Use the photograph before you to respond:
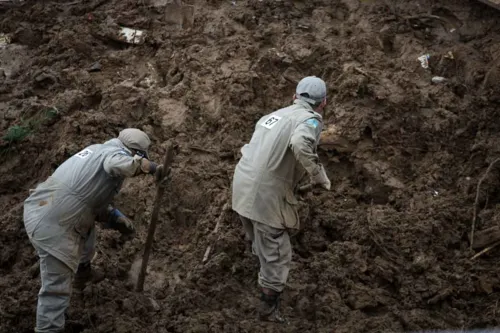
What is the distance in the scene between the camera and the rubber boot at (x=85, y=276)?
5.53m

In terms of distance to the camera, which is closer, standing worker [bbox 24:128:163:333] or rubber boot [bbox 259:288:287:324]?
standing worker [bbox 24:128:163:333]

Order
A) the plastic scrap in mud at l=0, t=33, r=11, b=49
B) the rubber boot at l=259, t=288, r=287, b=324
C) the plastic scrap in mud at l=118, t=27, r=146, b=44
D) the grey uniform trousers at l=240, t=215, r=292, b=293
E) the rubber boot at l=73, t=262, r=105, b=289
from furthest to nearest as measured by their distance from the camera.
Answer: the plastic scrap in mud at l=0, t=33, r=11, b=49 → the plastic scrap in mud at l=118, t=27, r=146, b=44 → the rubber boot at l=73, t=262, r=105, b=289 → the rubber boot at l=259, t=288, r=287, b=324 → the grey uniform trousers at l=240, t=215, r=292, b=293

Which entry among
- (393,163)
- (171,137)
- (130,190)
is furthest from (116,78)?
(393,163)

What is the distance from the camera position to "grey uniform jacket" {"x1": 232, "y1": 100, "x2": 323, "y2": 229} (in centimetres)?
498

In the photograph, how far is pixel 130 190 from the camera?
634 centimetres

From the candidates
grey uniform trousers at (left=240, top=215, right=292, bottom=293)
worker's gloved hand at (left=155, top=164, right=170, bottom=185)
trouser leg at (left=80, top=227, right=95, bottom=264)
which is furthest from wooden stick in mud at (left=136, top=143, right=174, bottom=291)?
grey uniform trousers at (left=240, top=215, right=292, bottom=293)

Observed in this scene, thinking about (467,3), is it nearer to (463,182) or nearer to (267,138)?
(463,182)

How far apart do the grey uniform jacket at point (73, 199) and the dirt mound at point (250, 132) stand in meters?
0.76

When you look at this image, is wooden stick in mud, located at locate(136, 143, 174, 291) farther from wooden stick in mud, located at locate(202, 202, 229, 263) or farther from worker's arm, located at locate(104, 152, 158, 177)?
wooden stick in mud, located at locate(202, 202, 229, 263)

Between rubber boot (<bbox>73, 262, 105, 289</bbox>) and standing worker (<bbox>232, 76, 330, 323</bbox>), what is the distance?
4.64 ft

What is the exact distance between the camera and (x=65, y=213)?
485cm

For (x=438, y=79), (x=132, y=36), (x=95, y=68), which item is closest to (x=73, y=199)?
(x=95, y=68)

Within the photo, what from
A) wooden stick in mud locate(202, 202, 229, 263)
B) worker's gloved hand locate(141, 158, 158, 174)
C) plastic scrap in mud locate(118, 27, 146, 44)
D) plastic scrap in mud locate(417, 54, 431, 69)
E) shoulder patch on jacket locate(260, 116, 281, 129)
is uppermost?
shoulder patch on jacket locate(260, 116, 281, 129)

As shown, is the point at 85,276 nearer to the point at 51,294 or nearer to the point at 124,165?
the point at 51,294
